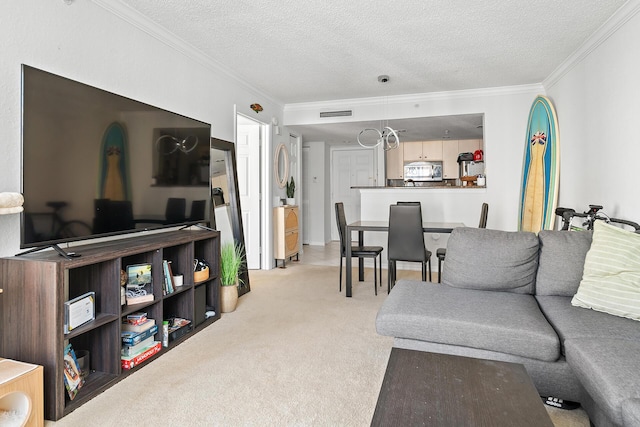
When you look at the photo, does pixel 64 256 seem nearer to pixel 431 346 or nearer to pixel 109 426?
pixel 109 426

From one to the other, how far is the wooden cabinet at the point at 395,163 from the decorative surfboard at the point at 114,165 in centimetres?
616

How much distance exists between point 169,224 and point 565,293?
2732mm

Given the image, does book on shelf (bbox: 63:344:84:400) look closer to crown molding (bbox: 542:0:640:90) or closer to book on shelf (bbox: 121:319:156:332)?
book on shelf (bbox: 121:319:156:332)

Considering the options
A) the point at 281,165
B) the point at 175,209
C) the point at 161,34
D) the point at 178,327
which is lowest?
the point at 178,327

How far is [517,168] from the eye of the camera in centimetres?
493

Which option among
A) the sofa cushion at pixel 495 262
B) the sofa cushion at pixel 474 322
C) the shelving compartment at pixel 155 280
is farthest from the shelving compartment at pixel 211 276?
the sofa cushion at pixel 495 262

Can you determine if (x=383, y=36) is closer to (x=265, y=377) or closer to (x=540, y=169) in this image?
(x=540, y=169)

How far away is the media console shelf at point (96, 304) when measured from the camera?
70.1 inches

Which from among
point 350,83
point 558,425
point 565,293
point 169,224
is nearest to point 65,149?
point 169,224

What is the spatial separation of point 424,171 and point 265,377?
6.28 meters

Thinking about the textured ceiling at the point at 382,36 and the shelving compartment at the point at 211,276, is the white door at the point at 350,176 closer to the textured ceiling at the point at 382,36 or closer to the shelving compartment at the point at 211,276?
the textured ceiling at the point at 382,36

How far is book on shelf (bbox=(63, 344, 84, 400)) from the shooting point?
74.9 inches

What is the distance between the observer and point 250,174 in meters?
5.24

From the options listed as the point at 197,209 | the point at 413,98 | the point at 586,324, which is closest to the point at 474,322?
the point at 586,324
